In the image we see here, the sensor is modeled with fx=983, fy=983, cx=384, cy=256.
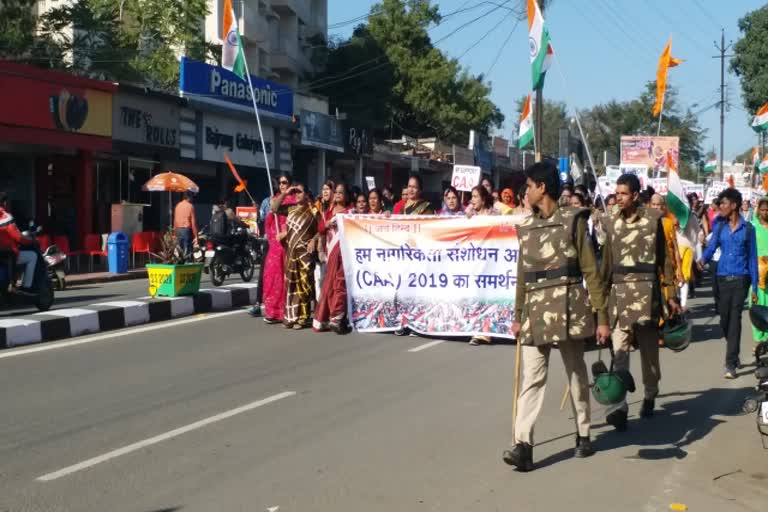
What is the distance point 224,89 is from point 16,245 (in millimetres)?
18664

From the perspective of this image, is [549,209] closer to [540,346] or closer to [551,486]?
[540,346]

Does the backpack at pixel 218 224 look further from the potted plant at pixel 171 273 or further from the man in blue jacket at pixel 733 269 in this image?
the man in blue jacket at pixel 733 269

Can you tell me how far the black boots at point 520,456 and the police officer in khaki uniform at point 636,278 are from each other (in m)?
1.73

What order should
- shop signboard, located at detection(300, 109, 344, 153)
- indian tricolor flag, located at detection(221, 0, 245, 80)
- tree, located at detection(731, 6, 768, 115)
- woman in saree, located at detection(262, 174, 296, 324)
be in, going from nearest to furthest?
woman in saree, located at detection(262, 174, 296, 324), indian tricolor flag, located at detection(221, 0, 245, 80), shop signboard, located at detection(300, 109, 344, 153), tree, located at detection(731, 6, 768, 115)

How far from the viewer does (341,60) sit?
52750 mm

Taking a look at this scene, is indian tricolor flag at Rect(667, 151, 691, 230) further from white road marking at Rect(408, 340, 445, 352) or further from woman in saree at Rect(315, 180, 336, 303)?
woman in saree at Rect(315, 180, 336, 303)

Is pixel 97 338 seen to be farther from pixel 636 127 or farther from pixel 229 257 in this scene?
pixel 636 127

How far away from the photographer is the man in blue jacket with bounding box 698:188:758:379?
9.84 metres

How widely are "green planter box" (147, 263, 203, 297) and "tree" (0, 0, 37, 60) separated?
16874 mm

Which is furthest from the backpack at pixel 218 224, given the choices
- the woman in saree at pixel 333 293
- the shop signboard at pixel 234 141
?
the shop signboard at pixel 234 141

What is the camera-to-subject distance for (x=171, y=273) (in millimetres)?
14383

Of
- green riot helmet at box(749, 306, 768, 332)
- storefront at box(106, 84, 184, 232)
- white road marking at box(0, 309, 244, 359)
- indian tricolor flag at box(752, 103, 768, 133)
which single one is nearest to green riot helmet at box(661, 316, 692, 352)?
green riot helmet at box(749, 306, 768, 332)

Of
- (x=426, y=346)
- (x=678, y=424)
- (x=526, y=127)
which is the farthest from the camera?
(x=526, y=127)

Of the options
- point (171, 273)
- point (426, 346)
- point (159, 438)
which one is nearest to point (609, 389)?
point (159, 438)
